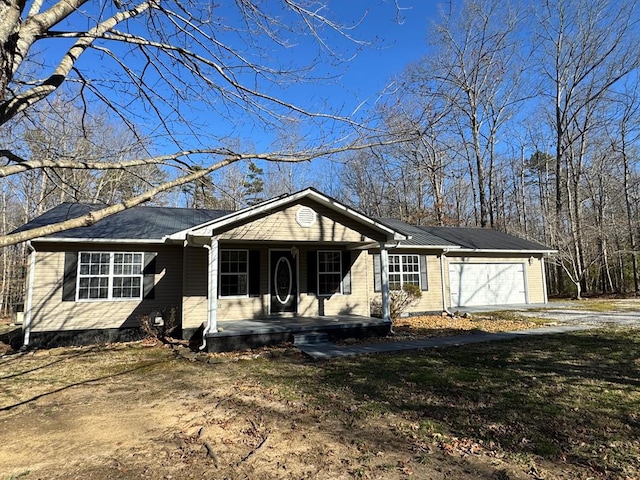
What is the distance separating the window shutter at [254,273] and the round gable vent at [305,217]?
2.11 meters

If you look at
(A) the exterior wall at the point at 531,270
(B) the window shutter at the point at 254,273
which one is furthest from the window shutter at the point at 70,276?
(A) the exterior wall at the point at 531,270

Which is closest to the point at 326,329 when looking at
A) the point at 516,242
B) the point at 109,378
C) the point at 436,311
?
the point at 109,378

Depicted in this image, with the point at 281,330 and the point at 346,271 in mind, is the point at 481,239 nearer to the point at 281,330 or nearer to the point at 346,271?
the point at 346,271

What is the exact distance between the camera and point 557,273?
2797 cm

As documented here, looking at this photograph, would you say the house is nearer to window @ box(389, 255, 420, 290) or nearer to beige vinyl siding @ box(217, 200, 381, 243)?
beige vinyl siding @ box(217, 200, 381, 243)

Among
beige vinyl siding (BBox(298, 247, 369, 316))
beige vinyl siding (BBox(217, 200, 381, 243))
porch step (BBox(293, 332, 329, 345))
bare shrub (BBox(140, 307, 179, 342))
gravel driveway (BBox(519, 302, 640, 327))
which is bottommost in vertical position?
gravel driveway (BBox(519, 302, 640, 327))

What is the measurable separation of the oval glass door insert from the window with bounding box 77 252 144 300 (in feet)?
13.0

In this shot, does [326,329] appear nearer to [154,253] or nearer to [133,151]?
[154,253]

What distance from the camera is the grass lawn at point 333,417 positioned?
3535 mm

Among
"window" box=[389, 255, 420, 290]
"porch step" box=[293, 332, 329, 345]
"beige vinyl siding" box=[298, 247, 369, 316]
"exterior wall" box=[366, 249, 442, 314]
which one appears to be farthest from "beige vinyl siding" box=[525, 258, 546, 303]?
"porch step" box=[293, 332, 329, 345]

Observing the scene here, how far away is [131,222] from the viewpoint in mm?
12203

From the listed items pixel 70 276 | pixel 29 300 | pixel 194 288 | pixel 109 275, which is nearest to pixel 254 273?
pixel 194 288

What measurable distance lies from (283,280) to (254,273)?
0.94 meters

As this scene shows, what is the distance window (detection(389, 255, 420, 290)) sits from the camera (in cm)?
1424
